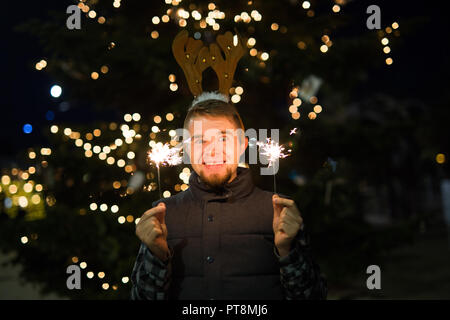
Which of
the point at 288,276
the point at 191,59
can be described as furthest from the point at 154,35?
the point at 288,276

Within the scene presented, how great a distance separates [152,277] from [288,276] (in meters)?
0.66

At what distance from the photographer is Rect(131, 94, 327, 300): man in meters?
1.90

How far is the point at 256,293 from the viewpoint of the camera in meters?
1.98

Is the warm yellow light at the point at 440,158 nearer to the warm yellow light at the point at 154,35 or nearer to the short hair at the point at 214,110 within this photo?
the warm yellow light at the point at 154,35

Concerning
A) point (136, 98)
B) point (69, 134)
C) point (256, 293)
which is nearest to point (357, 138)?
point (136, 98)

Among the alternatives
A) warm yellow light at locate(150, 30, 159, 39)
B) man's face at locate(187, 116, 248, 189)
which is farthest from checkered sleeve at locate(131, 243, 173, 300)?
warm yellow light at locate(150, 30, 159, 39)

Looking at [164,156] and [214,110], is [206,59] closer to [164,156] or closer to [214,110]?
[214,110]

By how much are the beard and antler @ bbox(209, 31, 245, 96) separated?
579 millimetres

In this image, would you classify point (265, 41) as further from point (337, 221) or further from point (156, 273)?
point (156, 273)

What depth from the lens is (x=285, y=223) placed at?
6.05 feet

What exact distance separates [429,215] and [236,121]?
4.01m

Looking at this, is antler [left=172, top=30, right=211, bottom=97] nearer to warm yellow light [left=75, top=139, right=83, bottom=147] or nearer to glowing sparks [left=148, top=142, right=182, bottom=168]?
glowing sparks [left=148, top=142, right=182, bottom=168]

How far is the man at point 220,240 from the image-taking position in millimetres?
1902

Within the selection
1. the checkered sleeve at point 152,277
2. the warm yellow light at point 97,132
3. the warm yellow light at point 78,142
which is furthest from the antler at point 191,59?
the warm yellow light at point 78,142
